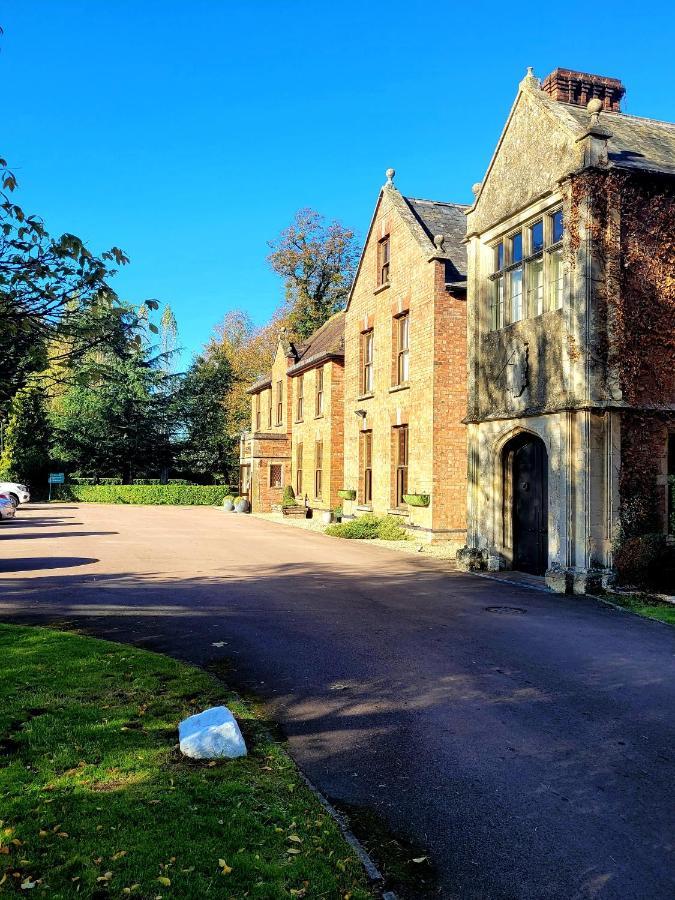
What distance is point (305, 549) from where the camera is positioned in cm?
1934

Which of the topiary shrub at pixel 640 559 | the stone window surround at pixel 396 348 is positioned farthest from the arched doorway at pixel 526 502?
the stone window surround at pixel 396 348

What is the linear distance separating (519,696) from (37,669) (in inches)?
183

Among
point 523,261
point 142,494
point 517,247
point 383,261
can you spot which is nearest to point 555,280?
point 523,261

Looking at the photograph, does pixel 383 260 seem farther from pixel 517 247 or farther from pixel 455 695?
pixel 455 695

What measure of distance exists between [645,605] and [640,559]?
1.23 metres

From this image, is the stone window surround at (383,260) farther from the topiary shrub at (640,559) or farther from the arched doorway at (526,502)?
the topiary shrub at (640,559)

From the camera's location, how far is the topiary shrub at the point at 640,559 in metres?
12.2

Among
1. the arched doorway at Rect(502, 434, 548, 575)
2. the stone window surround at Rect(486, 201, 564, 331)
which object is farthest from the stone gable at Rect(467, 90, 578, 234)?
the arched doorway at Rect(502, 434, 548, 575)

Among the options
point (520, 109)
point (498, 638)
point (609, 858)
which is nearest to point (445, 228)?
point (520, 109)

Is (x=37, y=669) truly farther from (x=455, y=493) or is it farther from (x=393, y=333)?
(x=393, y=333)

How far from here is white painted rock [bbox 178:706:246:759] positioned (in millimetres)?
4855

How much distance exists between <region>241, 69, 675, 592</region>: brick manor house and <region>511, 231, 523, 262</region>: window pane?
0.04 metres

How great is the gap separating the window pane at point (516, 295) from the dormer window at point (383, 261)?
955 cm

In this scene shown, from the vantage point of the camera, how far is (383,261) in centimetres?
2500
